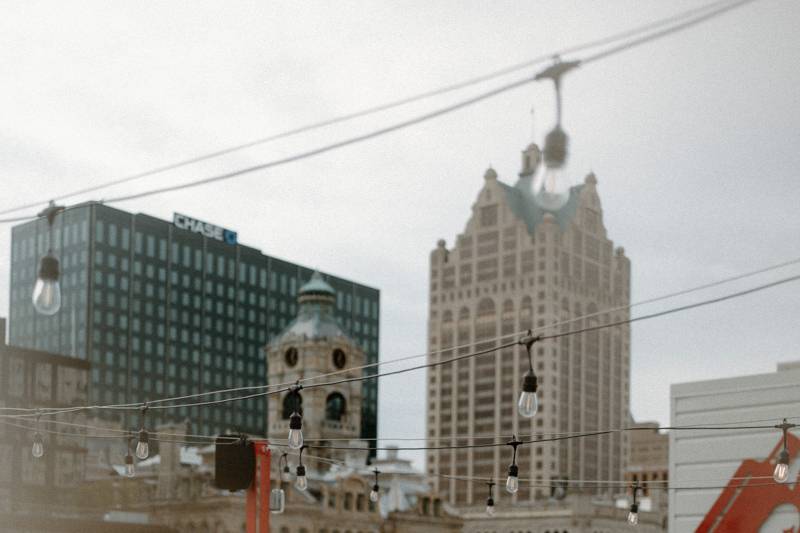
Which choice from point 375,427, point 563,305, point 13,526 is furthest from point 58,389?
point 563,305

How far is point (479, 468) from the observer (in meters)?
181

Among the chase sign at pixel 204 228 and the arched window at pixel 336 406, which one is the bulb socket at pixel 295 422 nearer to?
the arched window at pixel 336 406

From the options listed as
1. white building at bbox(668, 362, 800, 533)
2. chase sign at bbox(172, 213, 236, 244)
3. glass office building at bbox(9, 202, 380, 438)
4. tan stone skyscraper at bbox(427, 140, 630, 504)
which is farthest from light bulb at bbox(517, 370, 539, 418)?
tan stone skyscraper at bbox(427, 140, 630, 504)

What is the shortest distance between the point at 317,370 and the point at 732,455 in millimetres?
68547

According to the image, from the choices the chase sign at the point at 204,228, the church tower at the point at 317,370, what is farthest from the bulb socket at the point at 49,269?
the chase sign at the point at 204,228

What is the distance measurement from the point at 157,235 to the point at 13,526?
260 ft

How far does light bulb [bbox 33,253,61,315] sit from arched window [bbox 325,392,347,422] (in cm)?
9858

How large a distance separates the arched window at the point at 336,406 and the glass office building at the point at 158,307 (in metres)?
31.4

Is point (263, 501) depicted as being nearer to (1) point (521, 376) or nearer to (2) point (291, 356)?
(2) point (291, 356)

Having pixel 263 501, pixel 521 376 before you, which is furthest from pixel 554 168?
pixel 521 376

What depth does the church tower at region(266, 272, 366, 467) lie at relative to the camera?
11469cm

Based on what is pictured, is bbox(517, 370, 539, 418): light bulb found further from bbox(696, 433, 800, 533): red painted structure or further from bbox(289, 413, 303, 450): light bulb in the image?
bbox(696, 433, 800, 533): red painted structure

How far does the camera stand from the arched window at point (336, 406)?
11744 cm

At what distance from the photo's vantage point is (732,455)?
171 ft
